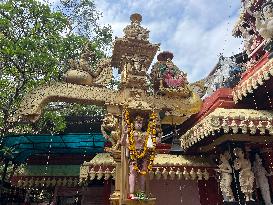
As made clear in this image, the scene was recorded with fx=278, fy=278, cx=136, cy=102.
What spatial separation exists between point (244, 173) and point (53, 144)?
7193 mm

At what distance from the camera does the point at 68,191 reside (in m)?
12.3

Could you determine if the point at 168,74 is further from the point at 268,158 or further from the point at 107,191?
the point at 107,191

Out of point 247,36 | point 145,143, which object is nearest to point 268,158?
point 145,143

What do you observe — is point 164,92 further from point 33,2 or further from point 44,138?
point 33,2

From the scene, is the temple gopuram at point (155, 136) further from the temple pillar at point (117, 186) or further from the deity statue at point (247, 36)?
the deity statue at point (247, 36)

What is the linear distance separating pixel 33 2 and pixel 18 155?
21.9ft

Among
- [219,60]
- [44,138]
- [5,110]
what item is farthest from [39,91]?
[219,60]

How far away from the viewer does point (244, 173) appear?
793cm

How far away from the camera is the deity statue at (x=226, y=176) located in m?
7.97

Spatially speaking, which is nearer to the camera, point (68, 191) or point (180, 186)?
point (180, 186)

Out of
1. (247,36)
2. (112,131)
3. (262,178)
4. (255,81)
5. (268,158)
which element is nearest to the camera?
(112,131)

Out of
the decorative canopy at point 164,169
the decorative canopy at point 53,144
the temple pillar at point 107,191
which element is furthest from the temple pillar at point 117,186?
the decorative canopy at point 53,144

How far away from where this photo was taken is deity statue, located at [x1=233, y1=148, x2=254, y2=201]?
7773 mm

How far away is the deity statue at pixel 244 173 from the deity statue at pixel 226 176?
26 centimetres
